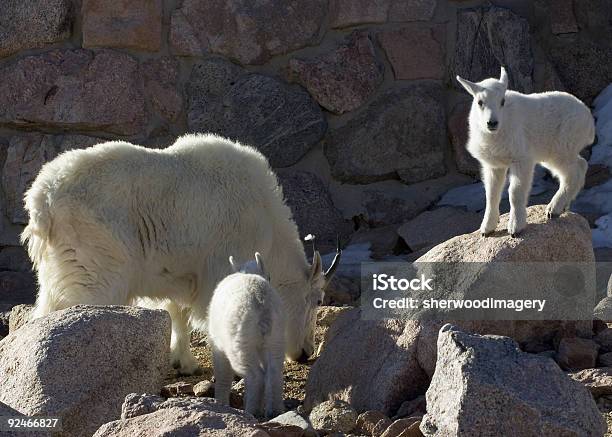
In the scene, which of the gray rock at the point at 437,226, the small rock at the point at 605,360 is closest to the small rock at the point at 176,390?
the small rock at the point at 605,360

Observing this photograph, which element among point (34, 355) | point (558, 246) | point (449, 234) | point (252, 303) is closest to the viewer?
point (34, 355)

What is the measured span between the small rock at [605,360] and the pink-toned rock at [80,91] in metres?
5.06

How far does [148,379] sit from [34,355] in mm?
610

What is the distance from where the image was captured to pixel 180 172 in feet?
25.6

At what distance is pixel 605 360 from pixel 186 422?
110 inches

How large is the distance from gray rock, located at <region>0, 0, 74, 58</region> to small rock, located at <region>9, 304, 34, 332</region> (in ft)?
8.83

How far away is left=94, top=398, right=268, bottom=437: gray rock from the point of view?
4.52 m

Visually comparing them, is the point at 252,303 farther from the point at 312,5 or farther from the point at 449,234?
the point at 312,5

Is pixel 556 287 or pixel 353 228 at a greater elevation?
pixel 556 287

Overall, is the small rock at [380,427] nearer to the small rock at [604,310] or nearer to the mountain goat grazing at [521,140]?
the mountain goat grazing at [521,140]

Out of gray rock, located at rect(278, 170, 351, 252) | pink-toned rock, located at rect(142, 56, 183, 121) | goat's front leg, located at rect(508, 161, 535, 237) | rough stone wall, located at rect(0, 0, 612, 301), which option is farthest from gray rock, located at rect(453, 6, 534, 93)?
goat's front leg, located at rect(508, 161, 535, 237)

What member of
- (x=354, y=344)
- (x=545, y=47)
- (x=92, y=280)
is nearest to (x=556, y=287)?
(x=354, y=344)

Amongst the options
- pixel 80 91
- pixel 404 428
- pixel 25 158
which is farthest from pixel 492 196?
pixel 25 158

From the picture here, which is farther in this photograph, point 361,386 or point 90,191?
point 90,191
